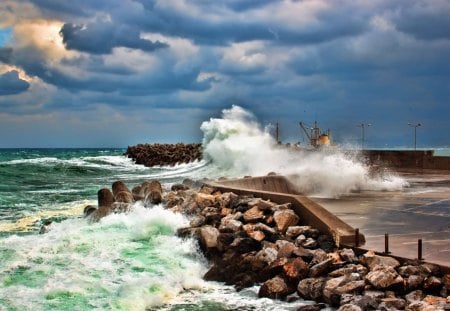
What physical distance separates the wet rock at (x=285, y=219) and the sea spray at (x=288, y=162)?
5371mm

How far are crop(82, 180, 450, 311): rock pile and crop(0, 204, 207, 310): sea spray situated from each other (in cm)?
42

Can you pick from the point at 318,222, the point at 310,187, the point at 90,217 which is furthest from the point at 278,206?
the point at 310,187

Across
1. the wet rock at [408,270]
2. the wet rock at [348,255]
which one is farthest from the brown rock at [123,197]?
the wet rock at [408,270]

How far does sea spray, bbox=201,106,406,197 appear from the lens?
574 inches

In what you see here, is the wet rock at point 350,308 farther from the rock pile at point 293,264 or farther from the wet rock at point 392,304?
the wet rock at point 392,304

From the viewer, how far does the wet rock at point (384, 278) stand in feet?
18.9

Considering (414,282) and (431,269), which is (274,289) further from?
(431,269)

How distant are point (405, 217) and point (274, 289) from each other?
13.5 feet

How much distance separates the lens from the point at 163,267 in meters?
7.71

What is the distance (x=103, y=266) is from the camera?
25.4 ft

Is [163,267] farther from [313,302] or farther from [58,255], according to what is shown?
[313,302]

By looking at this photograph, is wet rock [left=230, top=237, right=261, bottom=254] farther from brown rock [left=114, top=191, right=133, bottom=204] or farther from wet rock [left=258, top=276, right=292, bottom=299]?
brown rock [left=114, top=191, right=133, bottom=204]

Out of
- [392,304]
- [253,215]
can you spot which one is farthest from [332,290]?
[253,215]

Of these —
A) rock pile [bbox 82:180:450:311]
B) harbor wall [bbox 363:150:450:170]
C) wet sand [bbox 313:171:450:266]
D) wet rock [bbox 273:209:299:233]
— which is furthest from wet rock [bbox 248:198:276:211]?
harbor wall [bbox 363:150:450:170]
